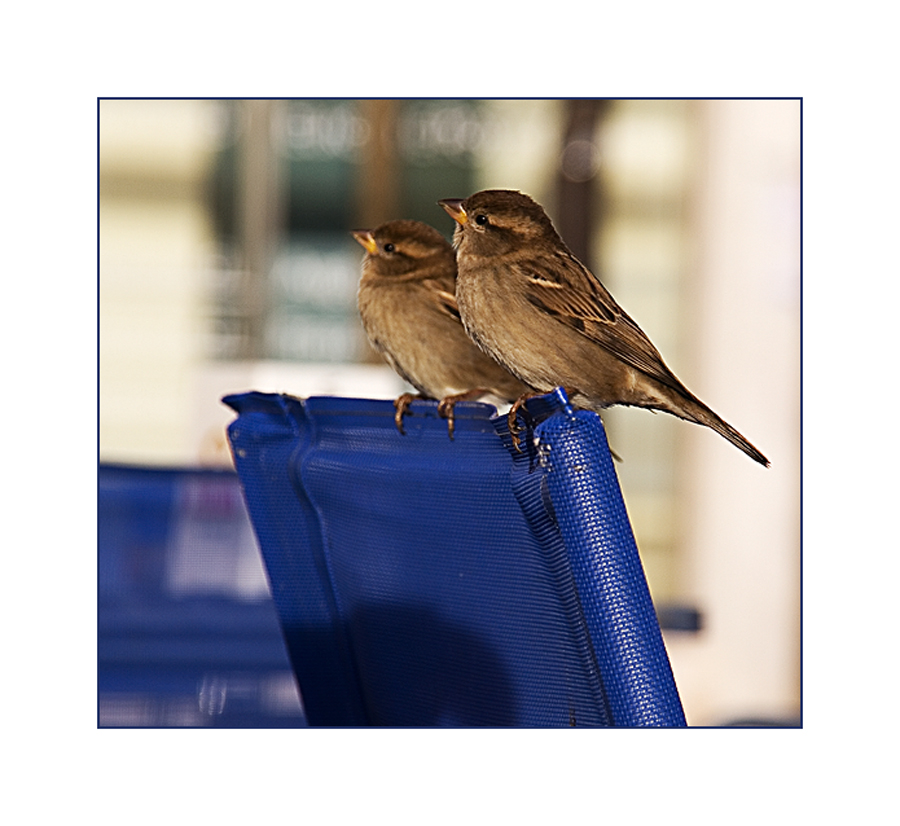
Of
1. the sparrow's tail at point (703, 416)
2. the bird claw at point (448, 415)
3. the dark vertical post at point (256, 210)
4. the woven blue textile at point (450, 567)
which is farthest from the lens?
the dark vertical post at point (256, 210)

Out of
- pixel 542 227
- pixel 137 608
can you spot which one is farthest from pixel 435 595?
pixel 137 608

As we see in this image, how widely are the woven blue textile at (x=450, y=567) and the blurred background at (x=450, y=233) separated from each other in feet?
11.7

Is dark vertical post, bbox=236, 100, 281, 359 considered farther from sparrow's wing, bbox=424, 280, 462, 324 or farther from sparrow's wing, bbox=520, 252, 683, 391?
sparrow's wing, bbox=520, 252, 683, 391

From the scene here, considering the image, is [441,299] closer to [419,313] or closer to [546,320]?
[419,313]

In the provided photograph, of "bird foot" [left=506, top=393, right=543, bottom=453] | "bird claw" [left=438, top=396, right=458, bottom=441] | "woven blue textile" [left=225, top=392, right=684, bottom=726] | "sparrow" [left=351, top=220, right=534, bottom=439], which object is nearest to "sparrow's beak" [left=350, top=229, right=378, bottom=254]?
"sparrow" [left=351, top=220, right=534, bottom=439]

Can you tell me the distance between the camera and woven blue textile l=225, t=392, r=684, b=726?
3.53ft

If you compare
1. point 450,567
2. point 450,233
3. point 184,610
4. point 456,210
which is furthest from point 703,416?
point 450,233

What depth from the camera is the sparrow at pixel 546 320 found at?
6.31 feet

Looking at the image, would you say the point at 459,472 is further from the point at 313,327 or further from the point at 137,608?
the point at 313,327

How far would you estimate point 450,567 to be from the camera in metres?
1.41

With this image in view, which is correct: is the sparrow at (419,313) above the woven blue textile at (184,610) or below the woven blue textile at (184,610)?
above

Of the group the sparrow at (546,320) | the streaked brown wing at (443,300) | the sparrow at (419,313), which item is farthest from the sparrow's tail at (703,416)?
the streaked brown wing at (443,300)

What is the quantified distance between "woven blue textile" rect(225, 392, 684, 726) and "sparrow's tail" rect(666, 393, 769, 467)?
562mm

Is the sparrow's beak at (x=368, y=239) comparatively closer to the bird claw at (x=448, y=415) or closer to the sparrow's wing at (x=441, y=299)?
the sparrow's wing at (x=441, y=299)
